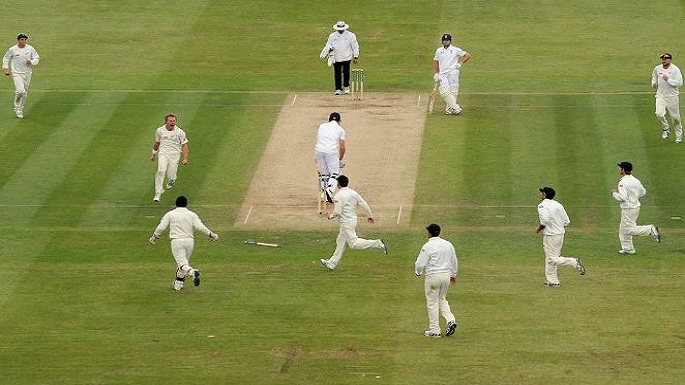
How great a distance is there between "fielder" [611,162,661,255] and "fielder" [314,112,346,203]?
657cm

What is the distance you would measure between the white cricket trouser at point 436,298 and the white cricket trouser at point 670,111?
1468 centimetres

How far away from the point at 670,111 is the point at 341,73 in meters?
10.0

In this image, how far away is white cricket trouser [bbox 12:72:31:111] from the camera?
149ft

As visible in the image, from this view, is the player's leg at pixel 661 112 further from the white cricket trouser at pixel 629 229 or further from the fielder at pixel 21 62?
the fielder at pixel 21 62

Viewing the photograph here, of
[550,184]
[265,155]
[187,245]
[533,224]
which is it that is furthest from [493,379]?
[265,155]

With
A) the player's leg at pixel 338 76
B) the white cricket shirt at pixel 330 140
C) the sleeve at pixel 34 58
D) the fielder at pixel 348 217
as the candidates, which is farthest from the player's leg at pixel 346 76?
the fielder at pixel 348 217

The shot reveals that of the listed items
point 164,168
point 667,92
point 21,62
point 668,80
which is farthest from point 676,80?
point 21,62

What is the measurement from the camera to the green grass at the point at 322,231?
29.1 m

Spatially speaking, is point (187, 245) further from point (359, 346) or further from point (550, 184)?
point (550, 184)

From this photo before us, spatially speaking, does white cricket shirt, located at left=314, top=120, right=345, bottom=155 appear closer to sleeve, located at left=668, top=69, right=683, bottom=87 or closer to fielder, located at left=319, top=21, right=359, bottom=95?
fielder, located at left=319, top=21, right=359, bottom=95

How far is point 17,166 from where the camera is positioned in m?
41.8

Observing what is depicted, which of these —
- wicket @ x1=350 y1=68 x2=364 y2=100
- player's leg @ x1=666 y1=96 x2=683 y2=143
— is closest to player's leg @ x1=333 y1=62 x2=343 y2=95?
wicket @ x1=350 y1=68 x2=364 y2=100

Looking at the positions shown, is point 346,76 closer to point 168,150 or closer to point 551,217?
point 168,150

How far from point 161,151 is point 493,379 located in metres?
13.5
